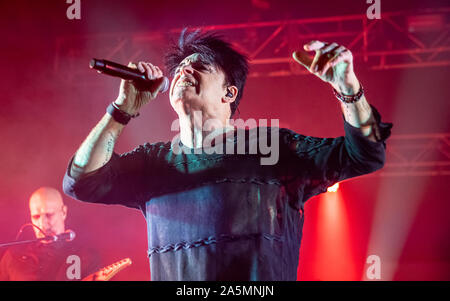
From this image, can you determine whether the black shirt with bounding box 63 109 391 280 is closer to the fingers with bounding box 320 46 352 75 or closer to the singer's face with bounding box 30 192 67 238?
the fingers with bounding box 320 46 352 75

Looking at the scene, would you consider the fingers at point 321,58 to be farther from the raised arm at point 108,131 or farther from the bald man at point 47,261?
the bald man at point 47,261

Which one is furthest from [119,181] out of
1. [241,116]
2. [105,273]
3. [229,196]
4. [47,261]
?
[241,116]

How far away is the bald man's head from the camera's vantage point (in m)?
5.62

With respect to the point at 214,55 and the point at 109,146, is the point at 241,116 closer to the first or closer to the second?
the point at 214,55

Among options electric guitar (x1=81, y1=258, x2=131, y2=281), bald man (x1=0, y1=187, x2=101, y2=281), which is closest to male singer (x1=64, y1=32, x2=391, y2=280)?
bald man (x1=0, y1=187, x2=101, y2=281)

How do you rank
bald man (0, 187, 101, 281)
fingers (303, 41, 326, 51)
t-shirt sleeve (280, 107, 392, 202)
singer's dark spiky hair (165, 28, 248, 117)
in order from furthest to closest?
bald man (0, 187, 101, 281)
singer's dark spiky hair (165, 28, 248, 117)
t-shirt sleeve (280, 107, 392, 202)
fingers (303, 41, 326, 51)

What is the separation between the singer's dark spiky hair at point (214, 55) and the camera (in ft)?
7.91

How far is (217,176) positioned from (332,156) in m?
0.46

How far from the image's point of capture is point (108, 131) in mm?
2025

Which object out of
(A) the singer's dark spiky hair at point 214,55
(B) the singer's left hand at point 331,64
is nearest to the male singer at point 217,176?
(B) the singer's left hand at point 331,64

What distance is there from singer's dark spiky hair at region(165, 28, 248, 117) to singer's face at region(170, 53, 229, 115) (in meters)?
0.04

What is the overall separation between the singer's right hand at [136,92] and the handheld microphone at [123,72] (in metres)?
0.01

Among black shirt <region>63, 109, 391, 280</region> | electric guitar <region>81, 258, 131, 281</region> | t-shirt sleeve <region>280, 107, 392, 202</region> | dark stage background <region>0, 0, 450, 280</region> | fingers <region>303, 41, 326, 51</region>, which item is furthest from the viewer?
dark stage background <region>0, 0, 450, 280</region>

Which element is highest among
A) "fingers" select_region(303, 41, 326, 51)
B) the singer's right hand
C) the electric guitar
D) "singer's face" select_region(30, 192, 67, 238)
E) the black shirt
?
"fingers" select_region(303, 41, 326, 51)
